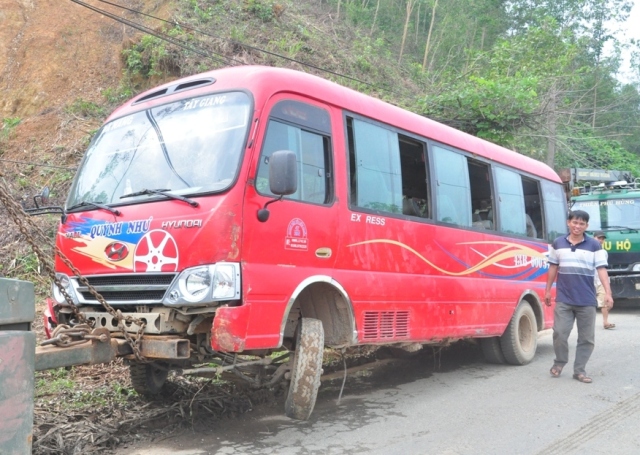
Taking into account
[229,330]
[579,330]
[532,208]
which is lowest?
[579,330]

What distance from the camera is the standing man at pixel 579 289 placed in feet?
22.0

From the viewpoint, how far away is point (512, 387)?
659cm

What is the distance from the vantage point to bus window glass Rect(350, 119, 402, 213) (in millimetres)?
5473

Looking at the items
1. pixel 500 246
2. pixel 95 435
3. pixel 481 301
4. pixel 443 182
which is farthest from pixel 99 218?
pixel 500 246

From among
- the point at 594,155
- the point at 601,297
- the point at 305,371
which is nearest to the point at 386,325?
the point at 305,371

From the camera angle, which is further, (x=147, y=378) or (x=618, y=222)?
(x=618, y=222)

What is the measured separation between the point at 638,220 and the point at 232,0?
14.2m

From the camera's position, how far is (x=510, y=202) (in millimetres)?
8164

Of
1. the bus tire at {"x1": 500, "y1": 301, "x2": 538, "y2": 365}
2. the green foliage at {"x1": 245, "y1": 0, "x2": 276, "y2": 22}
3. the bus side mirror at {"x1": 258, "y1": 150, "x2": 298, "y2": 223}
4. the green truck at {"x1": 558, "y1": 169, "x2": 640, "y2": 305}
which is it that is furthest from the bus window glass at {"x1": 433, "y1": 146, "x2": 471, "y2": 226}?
the green foliage at {"x1": 245, "y1": 0, "x2": 276, "y2": 22}

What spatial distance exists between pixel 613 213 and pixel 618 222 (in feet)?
0.91

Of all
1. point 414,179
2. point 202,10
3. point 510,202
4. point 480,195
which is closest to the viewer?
point 414,179

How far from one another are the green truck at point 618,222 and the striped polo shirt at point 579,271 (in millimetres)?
7341

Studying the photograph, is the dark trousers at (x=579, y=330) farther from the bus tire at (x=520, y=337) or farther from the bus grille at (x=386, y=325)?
the bus grille at (x=386, y=325)

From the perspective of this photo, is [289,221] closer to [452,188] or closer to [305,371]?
[305,371]
